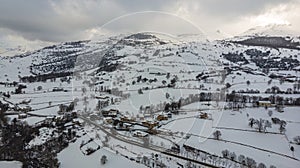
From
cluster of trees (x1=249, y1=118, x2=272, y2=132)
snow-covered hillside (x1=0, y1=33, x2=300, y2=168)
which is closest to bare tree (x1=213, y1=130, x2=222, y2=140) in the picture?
snow-covered hillside (x1=0, y1=33, x2=300, y2=168)

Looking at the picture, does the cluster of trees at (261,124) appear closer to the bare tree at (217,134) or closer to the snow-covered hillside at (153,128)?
the snow-covered hillside at (153,128)

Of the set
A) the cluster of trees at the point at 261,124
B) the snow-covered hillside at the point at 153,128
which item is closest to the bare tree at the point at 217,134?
the snow-covered hillside at the point at 153,128

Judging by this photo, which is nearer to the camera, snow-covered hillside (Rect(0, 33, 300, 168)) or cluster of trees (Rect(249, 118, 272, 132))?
snow-covered hillside (Rect(0, 33, 300, 168))

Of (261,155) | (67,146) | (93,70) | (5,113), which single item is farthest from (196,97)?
(93,70)

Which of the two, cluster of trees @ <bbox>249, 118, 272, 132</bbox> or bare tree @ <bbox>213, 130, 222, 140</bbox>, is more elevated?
cluster of trees @ <bbox>249, 118, 272, 132</bbox>

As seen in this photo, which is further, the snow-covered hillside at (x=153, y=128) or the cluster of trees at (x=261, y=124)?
the cluster of trees at (x=261, y=124)

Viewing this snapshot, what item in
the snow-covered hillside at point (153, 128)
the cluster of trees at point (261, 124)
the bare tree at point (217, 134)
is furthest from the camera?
the cluster of trees at point (261, 124)

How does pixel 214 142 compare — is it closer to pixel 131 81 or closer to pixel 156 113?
pixel 156 113

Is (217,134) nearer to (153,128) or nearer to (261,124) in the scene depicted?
(261,124)

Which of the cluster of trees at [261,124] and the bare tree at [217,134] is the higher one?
the cluster of trees at [261,124]

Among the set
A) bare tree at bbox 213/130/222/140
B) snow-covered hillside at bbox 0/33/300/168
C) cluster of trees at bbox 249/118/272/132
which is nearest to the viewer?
snow-covered hillside at bbox 0/33/300/168

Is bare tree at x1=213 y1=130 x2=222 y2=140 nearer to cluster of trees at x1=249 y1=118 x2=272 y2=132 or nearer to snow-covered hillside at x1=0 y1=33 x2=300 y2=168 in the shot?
snow-covered hillside at x1=0 y1=33 x2=300 y2=168
